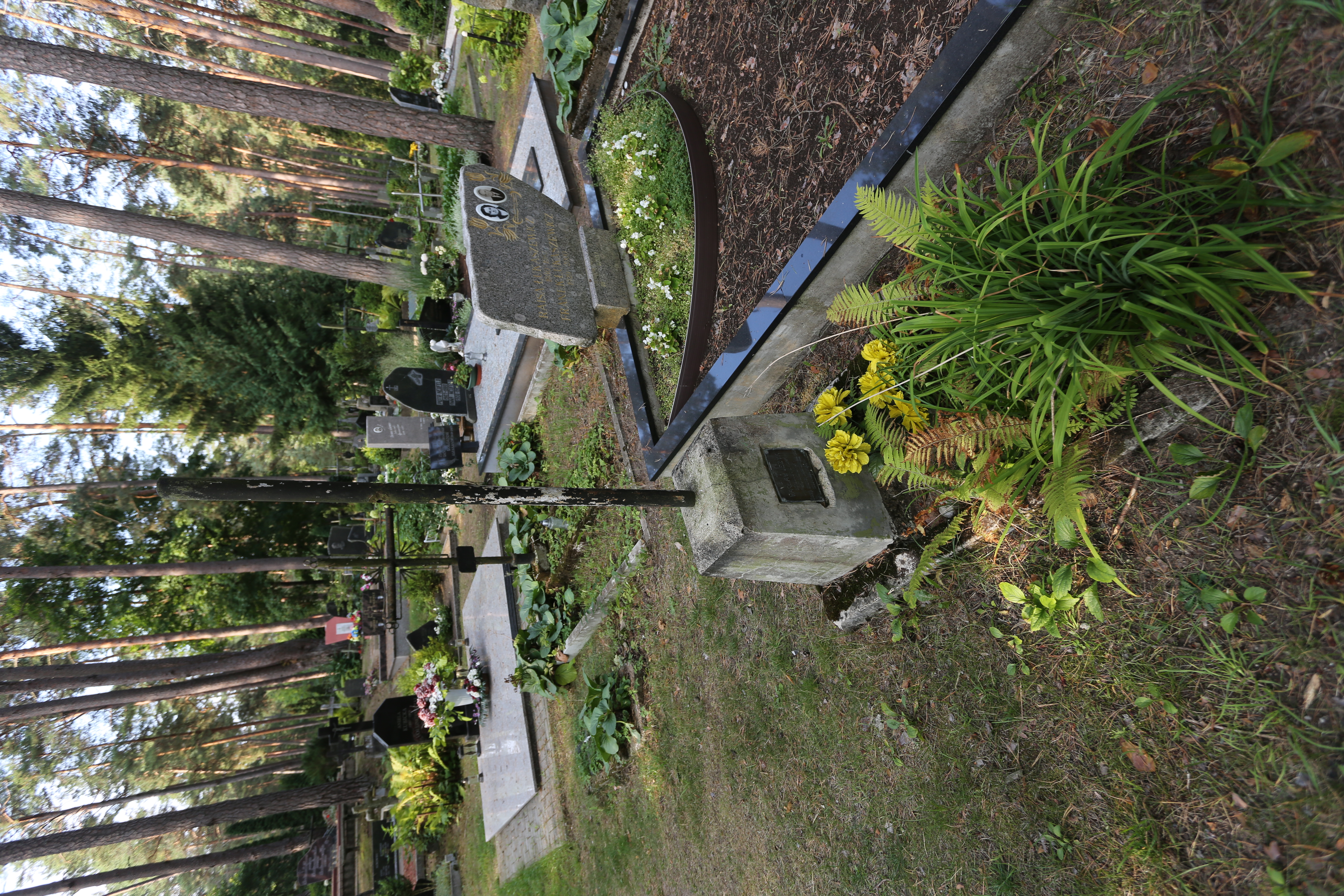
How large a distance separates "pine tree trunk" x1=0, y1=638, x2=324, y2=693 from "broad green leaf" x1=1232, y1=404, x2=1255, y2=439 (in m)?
16.4

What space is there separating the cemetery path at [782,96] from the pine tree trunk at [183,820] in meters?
14.6

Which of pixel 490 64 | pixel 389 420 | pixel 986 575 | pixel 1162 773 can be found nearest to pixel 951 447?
pixel 986 575

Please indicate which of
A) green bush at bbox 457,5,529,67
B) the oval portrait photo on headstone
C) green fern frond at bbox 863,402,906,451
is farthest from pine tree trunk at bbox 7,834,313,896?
green fern frond at bbox 863,402,906,451

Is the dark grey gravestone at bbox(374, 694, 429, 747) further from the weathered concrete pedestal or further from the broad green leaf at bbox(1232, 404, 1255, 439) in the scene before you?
the broad green leaf at bbox(1232, 404, 1255, 439)

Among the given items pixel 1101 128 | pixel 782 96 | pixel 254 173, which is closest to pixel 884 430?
pixel 1101 128

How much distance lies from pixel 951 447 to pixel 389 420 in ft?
40.0

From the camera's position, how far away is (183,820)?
503 inches

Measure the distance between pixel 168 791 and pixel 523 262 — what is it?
2017 cm

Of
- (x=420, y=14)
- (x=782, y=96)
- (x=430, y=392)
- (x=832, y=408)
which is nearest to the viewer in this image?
(x=832, y=408)

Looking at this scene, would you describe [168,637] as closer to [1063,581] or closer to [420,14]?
[420,14]

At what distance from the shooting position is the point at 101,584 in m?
17.0

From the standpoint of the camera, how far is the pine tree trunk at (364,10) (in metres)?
15.4

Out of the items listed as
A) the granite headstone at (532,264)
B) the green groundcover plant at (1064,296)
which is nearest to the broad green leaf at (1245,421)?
the green groundcover plant at (1064,296)

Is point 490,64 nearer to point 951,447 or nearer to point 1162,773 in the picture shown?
point 951,447
